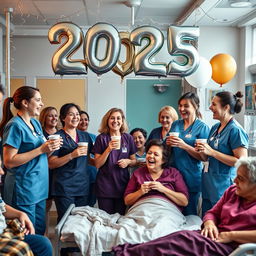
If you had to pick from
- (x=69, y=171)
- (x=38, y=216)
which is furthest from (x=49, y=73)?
(x=38, y=216)

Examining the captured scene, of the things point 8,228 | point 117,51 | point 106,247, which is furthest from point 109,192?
point 117,51

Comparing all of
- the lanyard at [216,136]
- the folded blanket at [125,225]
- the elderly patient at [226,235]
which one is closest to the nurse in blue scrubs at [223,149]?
the lanyard at [216,136]

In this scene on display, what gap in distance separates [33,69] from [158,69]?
3743 mm

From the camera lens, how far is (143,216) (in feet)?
8.79

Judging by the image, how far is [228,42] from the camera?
19.6 feet

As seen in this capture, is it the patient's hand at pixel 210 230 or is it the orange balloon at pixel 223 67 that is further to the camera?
the orange balloon at pixel 223 67

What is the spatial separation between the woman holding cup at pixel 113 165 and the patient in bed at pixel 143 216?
0.50ft

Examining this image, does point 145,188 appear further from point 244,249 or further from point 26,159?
point 244,249

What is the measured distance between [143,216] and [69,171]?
788 mm

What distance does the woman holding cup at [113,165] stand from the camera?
10.2ft

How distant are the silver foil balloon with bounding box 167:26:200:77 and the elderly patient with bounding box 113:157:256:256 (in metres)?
1.49

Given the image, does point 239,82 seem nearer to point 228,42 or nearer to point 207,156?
point 228,42

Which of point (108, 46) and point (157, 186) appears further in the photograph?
point (108, 46)

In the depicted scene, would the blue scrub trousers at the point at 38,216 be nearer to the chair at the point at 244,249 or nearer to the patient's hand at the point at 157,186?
the patient's hand at the point at 157,186
